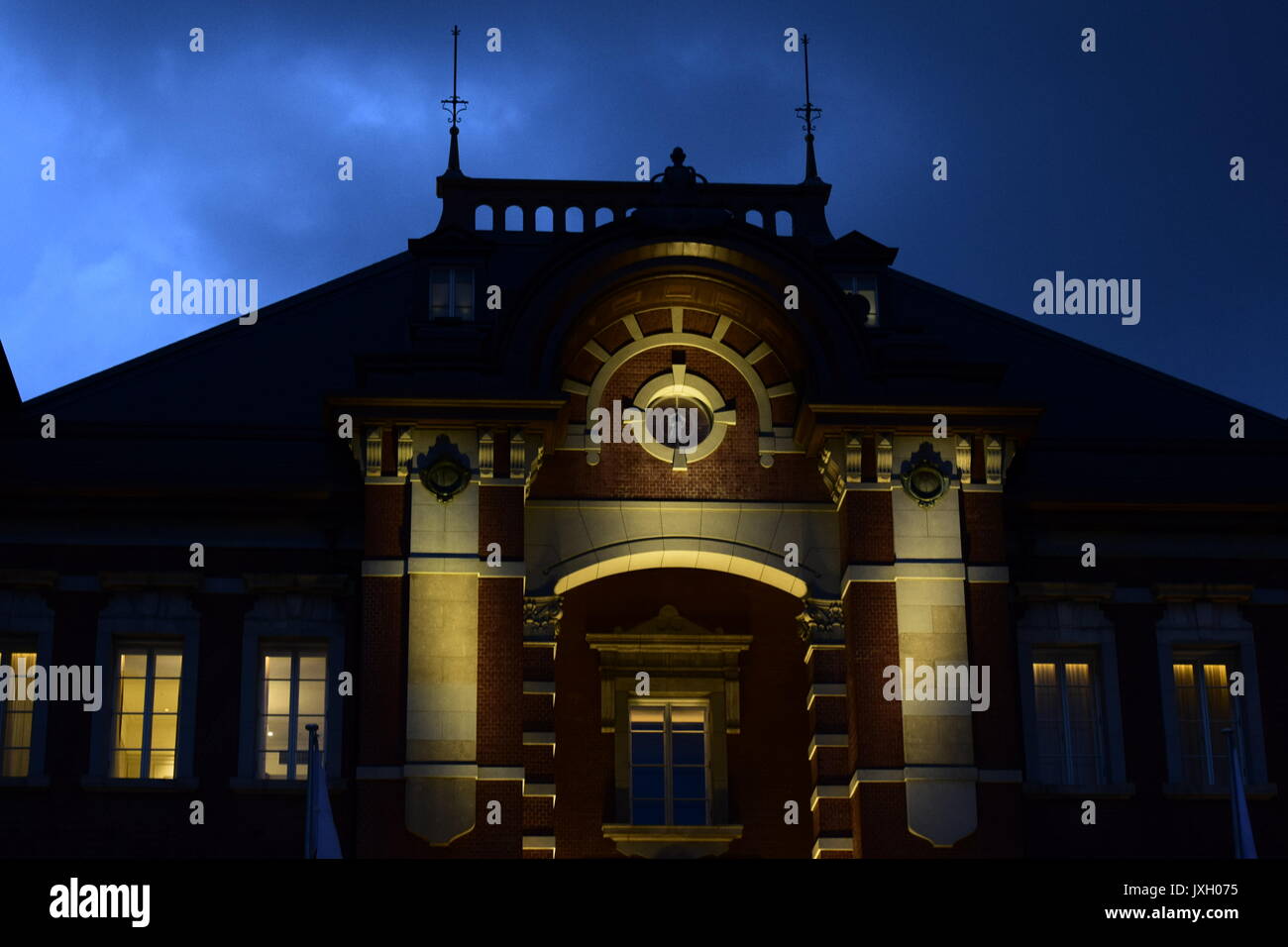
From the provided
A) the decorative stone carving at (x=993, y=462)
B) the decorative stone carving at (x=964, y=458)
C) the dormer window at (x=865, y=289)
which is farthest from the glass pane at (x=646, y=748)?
the dormer window at (x=865, y=289)

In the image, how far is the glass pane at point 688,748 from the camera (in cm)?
3114

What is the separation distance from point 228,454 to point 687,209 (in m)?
7.98

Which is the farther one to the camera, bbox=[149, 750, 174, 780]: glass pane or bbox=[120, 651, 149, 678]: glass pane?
bbox=[120, 651, 149, 678]: glass pane

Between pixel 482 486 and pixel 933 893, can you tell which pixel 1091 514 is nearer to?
pixel 482 486

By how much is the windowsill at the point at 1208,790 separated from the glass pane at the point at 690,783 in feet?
23.3

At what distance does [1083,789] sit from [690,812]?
20.4 feet

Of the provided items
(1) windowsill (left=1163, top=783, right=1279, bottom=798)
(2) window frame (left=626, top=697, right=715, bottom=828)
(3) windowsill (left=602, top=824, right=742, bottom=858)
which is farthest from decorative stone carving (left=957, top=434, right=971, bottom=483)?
(3) windowsill (left=602, top=824, right=742, bottom=858)

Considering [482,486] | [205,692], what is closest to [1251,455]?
[482,486]

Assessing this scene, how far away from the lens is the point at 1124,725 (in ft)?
94.5

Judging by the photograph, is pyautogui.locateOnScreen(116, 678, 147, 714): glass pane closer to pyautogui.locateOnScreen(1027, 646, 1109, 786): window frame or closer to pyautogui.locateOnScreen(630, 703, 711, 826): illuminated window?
pyautogui.locateOnScreen(630, 703, 711, 826): illuminated window

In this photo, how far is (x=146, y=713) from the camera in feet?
92.9

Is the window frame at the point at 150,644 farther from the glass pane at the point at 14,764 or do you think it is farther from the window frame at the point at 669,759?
the window frame at the point at 669,759

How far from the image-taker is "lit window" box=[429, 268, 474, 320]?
3139cm

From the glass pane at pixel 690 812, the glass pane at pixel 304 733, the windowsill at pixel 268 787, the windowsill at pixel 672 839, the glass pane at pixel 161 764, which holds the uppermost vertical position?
the glass pane at pixel 304 733
